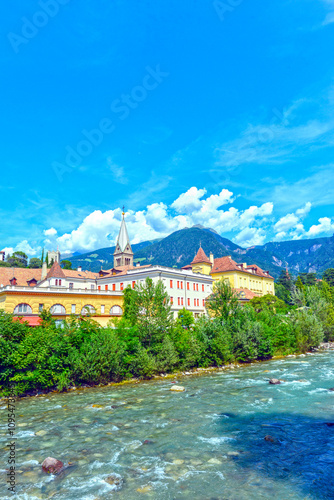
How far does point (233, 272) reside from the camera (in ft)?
259

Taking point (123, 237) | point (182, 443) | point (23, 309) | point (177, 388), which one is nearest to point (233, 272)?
point (123, 237)

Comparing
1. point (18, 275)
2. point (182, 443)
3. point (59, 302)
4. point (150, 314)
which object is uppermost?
point (18, 275)

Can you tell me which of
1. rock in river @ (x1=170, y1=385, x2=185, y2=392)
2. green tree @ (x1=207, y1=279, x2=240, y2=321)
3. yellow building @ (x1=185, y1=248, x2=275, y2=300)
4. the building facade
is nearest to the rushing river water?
rock in river @ (x1=170, y1=385, x2=185, y2=392)

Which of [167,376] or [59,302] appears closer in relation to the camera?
[167,376]

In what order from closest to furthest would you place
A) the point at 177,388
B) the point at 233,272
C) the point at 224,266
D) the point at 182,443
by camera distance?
the point at 182,443, the point at 177,388, the point at 233,272, the point at 224,266

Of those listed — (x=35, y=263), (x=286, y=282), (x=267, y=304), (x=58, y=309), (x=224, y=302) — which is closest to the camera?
(x=224, y=302)

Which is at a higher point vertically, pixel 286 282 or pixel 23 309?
pixel 286 282

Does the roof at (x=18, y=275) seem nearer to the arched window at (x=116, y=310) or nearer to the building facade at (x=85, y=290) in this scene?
the building facade at (x=85, y=290)

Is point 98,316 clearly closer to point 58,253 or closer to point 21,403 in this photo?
point 21,403

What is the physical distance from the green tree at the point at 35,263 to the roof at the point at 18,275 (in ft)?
204

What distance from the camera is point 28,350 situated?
81.9 feet

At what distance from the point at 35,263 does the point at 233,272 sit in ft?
285

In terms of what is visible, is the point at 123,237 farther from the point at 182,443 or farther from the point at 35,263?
the point at 182,443

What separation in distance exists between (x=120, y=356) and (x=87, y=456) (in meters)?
16.3
